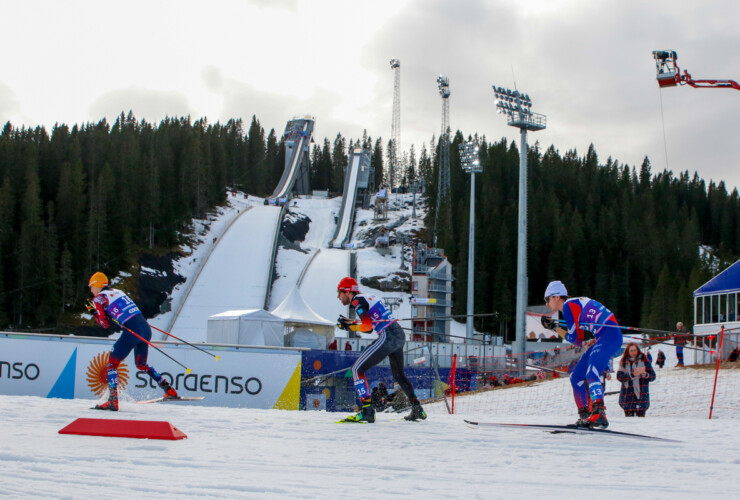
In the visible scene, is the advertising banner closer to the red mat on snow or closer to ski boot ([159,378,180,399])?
ski boot ([159,378,180,399])

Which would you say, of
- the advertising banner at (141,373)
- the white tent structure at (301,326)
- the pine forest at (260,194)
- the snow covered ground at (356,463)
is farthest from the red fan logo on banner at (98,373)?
the pine forest at (260,194)

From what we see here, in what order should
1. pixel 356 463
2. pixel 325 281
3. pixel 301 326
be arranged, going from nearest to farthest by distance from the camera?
pixel 356 463 → pixel 301 326 → pixel 325 281

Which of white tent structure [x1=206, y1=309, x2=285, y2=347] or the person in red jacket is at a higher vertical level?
the person in red jacket

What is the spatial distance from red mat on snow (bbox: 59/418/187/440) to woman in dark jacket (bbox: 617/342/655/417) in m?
7.70

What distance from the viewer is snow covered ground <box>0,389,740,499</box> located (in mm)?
4434

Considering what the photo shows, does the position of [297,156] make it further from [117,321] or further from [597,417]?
[597,417]

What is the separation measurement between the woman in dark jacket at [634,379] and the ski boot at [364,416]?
16.3ft

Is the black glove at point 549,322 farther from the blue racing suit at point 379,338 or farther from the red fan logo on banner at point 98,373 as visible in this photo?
the red fan logo on banner at point 98,373

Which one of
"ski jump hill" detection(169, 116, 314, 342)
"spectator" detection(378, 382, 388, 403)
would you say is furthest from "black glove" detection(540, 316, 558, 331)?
"ski jump hill" detection(169, 116, 314, 342)

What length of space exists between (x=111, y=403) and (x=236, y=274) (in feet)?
166

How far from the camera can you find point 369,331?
28.1 feet

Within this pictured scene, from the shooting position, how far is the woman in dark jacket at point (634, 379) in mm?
11461

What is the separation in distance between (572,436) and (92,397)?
11332 mm

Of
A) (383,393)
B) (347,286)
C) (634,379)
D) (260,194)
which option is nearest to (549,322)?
(347,286)
